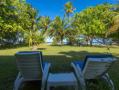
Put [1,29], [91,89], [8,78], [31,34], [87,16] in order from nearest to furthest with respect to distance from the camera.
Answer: [91,89] → [8,78] → [1,29] → [31,34] → [87,16]

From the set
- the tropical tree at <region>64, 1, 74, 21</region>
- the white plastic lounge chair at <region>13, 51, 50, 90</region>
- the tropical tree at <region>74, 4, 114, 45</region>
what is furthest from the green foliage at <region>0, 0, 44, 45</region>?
the white plastic lounge chair at <region>13, 51, 50, 90</region>

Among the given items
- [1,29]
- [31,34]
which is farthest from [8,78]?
[31,34]

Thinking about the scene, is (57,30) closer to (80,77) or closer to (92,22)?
(92,22)

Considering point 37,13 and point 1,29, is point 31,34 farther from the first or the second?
point 1,29

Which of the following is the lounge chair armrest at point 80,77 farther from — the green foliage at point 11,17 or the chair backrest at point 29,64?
the green foliage at point 11,17

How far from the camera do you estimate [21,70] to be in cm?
551

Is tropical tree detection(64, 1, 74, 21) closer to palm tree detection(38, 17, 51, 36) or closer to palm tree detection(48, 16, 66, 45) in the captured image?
palm tree detection(48, 16, 66, 45)

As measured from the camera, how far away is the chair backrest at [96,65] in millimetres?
5418

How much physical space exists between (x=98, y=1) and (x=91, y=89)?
1712 inches

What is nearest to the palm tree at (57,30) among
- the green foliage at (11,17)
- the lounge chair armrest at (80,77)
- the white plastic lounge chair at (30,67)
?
the green foliage at (11,17)

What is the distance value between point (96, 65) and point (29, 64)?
4.39 feet

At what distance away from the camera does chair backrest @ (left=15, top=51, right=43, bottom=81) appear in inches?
211

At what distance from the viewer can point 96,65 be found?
5477 mm

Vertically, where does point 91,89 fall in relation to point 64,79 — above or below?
below
